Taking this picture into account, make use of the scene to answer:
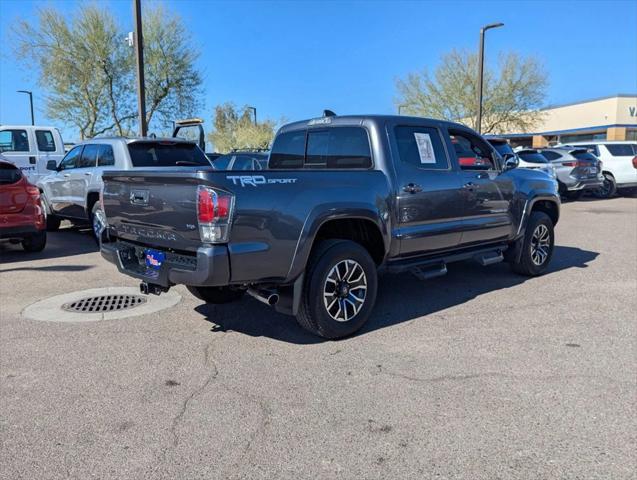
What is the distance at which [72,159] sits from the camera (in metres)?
10.2

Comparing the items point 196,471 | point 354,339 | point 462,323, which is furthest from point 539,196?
point 196,471

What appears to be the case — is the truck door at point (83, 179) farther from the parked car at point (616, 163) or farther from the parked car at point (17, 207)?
the parked car at point (616, 163)

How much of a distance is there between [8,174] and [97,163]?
4.77ft

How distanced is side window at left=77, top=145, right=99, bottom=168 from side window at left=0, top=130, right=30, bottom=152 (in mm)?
5009

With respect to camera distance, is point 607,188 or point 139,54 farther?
point 607,188

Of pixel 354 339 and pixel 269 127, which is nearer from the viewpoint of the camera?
pixel 354 339

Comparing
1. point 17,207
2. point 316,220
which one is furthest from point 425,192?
point 17,207

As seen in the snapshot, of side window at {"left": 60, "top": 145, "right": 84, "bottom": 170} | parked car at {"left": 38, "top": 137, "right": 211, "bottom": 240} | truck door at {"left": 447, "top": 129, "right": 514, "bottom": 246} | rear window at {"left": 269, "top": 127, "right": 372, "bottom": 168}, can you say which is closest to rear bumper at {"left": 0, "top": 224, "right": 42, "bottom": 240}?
parked car at {"left": 38, "top": 137, "right": 211, "bottom": 240}

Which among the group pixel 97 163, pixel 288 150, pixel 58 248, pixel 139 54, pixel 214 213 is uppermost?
pixel 139 54

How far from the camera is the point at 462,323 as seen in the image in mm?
5180

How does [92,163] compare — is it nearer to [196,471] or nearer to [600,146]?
[196,471]

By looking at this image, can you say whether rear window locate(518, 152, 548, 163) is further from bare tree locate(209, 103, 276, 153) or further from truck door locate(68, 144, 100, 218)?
bare tree locate(209, 103, 276, 153)

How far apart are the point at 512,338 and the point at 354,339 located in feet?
4.57

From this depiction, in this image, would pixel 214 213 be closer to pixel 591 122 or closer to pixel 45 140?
pixel 45 140
